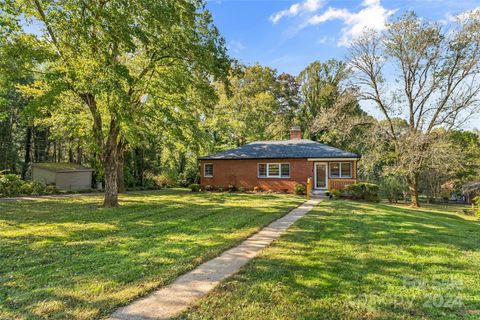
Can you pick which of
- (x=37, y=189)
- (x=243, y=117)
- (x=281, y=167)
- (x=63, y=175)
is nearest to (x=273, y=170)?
(x=281, y=167)

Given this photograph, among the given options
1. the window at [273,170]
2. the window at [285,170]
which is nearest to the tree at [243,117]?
the window at [273,170]

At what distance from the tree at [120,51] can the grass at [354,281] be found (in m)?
7.81

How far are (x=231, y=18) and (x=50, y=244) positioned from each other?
14112 millimetres

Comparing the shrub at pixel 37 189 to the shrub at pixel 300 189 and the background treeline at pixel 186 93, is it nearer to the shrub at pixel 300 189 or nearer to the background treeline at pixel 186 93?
the background treeline at pixel 186 93

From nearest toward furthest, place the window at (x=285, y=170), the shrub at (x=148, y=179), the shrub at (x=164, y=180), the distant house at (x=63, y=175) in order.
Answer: the window at (x=285, y=170) < the distant house at (x=63, y=175) < the shrub at (x=148, y=179) < the shrub at (x=164, y=180)

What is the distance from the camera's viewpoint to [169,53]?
11867mm

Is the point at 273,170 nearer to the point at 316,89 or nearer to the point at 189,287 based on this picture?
the point at 316,89

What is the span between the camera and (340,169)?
20578 mm

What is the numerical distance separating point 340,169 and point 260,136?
1151 centimetres

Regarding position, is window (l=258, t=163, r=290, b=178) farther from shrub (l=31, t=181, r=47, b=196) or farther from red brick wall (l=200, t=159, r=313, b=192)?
shrub (l=31, t=181, r=47, b=196)

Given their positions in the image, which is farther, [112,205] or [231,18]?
[231,18]

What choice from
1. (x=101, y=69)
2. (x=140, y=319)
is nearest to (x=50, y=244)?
(x=140, y=319)

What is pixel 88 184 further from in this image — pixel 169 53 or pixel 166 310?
pixel 166 310

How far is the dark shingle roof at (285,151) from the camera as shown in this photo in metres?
20.3
